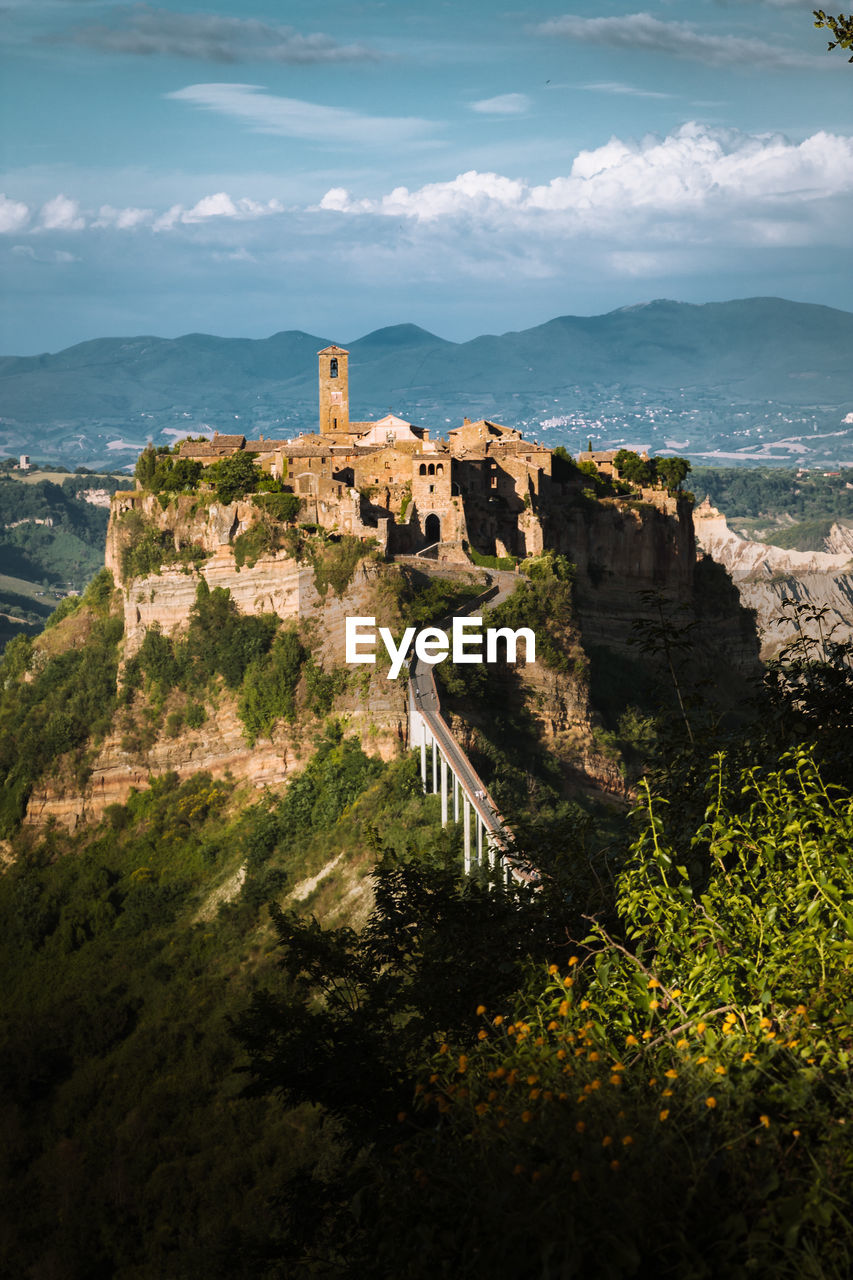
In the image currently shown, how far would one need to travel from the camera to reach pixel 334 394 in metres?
65.7

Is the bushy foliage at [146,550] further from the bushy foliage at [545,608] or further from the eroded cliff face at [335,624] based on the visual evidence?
the bushy foliage at [545,608]

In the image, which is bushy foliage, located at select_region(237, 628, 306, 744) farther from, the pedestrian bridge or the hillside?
the pedestrian bridge

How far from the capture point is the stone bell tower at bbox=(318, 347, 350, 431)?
2552 inches

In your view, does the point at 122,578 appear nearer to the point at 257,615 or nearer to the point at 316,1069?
the point at 257,615

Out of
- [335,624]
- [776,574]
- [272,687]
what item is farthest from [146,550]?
[776,574]

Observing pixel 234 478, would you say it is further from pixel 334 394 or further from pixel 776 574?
pixel 776 574

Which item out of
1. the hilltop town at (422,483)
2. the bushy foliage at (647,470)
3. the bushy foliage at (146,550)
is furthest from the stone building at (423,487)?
the bushy foliage at (647,470)

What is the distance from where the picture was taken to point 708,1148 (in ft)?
32.7

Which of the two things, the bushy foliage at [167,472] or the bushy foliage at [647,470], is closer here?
the bushy foliage at [167,472]

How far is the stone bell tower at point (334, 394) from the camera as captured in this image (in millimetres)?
64812

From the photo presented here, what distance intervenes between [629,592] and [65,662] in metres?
24.0

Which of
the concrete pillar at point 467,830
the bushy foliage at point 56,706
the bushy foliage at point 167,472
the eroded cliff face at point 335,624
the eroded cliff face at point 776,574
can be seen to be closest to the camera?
the concrete pillar at point 467,830

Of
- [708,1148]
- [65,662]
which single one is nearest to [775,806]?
[708,1148]

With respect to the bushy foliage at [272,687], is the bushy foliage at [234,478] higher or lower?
higher
